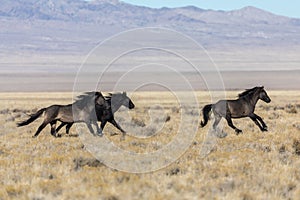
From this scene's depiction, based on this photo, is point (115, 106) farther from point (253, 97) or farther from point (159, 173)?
point (159, 173)

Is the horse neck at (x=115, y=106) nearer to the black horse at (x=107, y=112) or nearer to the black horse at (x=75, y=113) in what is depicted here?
the black horse at (x=107, y=112)

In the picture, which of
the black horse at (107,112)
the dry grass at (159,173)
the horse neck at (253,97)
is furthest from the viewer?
the horse neck at (253,97)

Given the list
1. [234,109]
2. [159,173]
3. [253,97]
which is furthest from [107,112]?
[159,173]

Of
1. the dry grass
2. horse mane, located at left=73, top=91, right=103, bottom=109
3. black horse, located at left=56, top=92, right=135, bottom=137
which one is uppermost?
horse mane, located at left=73, top=91, right=103, bottom=109

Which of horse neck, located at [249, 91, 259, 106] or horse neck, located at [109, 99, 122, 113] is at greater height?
horse neck, located at [249, 91, 259, 106]

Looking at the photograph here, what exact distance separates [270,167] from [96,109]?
6919 mm

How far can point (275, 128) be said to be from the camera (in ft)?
59.0

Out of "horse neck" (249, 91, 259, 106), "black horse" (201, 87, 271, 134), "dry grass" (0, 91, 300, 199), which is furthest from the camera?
"horse neck" (249, 91, 259, 106)

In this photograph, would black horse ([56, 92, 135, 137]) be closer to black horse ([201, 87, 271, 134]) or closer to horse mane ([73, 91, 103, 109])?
horse mane ([73, 91, 103, 109])

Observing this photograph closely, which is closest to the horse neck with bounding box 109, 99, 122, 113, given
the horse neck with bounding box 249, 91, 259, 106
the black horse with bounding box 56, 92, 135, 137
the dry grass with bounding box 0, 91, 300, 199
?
the black horse with bounding box 56, 92, 135, 137

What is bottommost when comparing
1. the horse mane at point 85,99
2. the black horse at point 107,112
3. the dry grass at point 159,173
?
the dry grass at point 159,173

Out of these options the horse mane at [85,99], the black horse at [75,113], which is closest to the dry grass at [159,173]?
the black horse at [75,113]

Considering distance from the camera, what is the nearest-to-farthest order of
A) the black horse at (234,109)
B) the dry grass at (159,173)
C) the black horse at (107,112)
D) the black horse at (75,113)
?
the dry grass at (159,173), the black horse at (75,113), the black horse at (107,112), the black horse at (234,109)

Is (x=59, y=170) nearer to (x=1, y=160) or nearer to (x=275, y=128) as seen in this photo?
(x=1, y=160)
